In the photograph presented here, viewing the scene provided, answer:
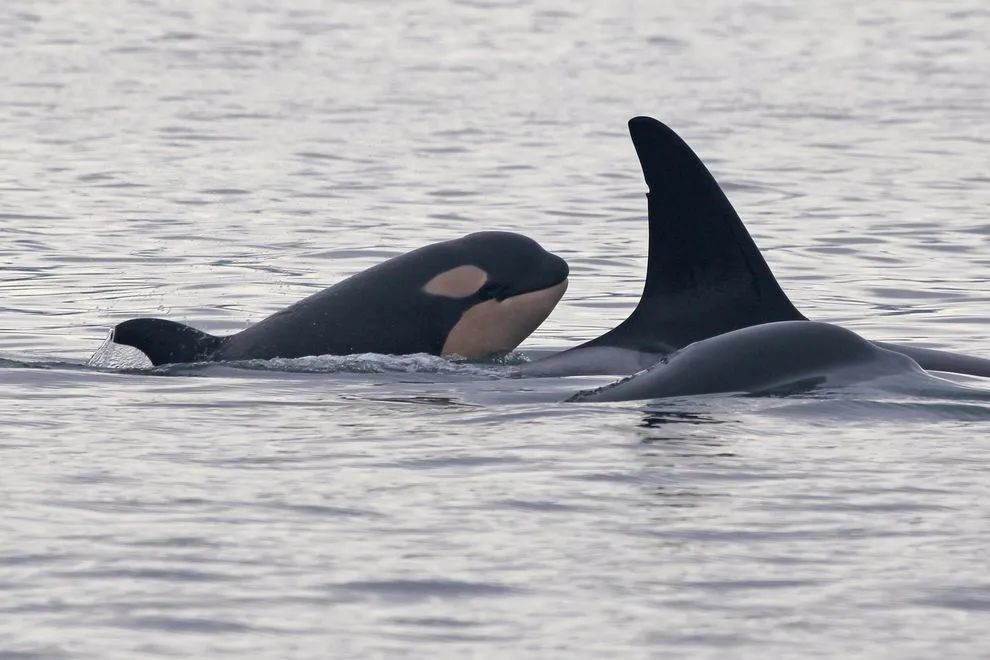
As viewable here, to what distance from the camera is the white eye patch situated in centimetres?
1341

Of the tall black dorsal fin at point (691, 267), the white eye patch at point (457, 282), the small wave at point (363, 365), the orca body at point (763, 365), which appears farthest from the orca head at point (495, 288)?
the orca body at point (763, 365)

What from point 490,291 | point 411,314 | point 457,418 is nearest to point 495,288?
point 490,291

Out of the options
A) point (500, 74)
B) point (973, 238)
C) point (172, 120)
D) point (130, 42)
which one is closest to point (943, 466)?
point (973, 238)

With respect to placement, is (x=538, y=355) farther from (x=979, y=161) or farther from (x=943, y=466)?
(x=979, y=161)

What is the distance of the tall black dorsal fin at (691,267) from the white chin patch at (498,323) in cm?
76

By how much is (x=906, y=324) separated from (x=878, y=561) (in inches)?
345

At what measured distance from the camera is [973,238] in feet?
74.4

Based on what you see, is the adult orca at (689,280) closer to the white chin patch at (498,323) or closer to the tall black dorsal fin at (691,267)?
the tall black dorsal fin at (691,267)

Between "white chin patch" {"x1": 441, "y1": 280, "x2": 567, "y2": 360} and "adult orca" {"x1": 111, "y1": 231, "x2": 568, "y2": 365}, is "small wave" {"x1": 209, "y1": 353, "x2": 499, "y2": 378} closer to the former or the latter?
"adult orca" {"x1": 111, "y1": 231, "x2": 568, "y2": 365}

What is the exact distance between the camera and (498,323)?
13.7m

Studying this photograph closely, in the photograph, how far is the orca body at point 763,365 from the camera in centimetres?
1139

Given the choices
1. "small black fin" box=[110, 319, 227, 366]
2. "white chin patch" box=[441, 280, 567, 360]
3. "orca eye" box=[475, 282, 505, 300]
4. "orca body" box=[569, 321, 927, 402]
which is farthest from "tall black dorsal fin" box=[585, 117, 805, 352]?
"small black fin" box=[110, 319, 227, 366]

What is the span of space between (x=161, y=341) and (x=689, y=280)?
10.9 feet

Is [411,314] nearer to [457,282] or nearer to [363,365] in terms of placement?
[457,282]
